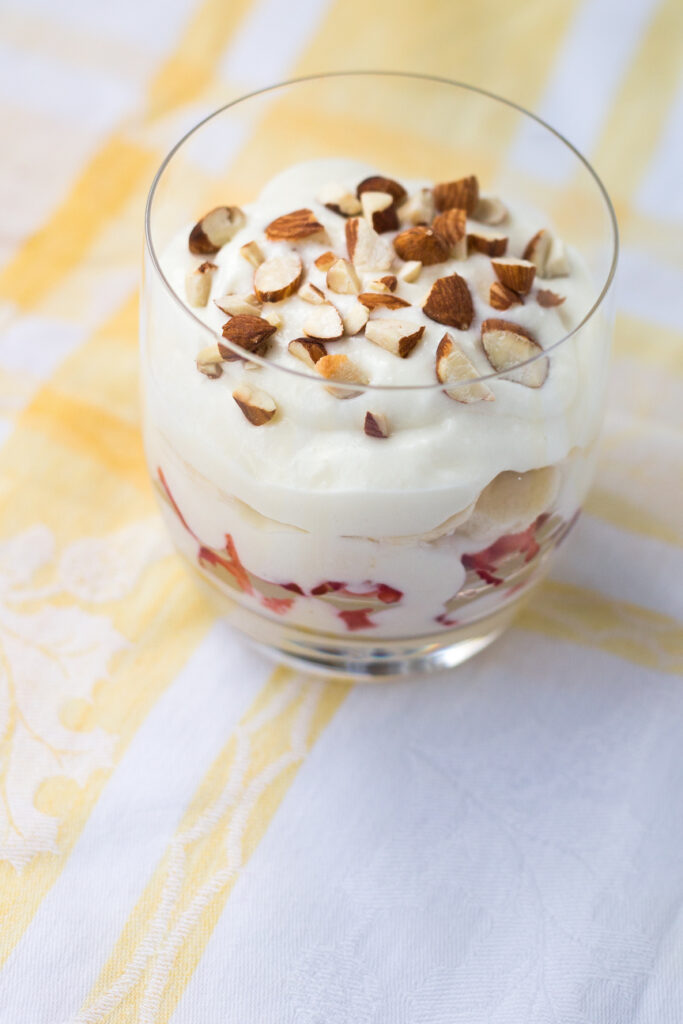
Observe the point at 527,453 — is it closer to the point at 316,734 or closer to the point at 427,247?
the point at 427,247

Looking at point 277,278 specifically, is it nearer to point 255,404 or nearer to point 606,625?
point 255,404

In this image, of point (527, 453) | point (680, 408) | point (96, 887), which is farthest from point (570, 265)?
point (96, 887)

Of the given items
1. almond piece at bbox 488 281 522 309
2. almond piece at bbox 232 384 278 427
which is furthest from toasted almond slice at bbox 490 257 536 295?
almond piece at bbox 232 384 278 427

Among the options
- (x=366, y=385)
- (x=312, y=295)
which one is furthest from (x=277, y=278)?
(x=366, y=385)

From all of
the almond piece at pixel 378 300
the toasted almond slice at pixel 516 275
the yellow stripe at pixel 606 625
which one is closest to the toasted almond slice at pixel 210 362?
the almond piece at pixel 378 300

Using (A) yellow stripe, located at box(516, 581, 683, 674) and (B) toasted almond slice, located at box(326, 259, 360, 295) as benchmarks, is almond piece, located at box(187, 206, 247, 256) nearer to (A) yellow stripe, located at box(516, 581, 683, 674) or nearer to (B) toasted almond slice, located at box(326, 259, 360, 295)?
(B) toasted almond slice, located at box(326, 259, 360, 295)

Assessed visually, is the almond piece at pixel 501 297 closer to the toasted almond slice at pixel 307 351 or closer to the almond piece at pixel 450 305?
the almond piece at pixel 450 305

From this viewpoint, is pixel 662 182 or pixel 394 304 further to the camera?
pixel 662 182
